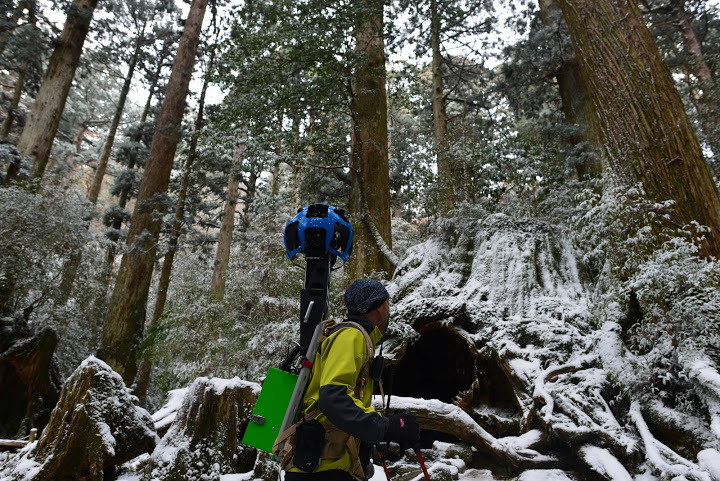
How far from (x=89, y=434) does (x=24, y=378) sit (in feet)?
19.2

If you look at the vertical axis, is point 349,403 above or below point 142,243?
below

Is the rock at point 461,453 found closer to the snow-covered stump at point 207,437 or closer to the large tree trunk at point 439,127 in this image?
the snow-covered stump at point 207,437

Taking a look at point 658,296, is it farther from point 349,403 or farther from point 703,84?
point 703,84

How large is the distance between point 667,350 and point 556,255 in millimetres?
2387

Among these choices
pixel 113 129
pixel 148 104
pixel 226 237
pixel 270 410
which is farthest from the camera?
pixel 148 104

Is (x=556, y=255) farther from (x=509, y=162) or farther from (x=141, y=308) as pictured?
(x=141, y=308)

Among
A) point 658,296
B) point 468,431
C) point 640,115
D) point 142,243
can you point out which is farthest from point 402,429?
point 142,243

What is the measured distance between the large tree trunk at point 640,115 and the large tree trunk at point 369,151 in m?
4.07

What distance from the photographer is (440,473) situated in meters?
3.29

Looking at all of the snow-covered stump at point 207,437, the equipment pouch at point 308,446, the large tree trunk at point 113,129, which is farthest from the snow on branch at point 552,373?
the large tree trunk at point 113,129

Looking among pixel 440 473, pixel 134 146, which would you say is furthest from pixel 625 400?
pixel 134 146

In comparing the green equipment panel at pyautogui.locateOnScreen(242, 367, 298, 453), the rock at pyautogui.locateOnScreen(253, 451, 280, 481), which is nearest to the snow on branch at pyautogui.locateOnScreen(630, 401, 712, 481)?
the green equipment panel at pyautogui.locateOnScreen(242, 367, 298, 453)

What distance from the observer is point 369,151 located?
8672 mm

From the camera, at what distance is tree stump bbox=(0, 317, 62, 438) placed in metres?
7.82
